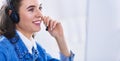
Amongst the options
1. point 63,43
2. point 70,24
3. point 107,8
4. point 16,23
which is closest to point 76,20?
point 70,24

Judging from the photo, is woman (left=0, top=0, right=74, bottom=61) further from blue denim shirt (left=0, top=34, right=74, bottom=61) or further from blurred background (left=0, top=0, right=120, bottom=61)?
blurred background (left=0, top=0, right=120, bottom=61)

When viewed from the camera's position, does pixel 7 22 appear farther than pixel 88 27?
No

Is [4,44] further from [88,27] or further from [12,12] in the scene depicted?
[88,27]

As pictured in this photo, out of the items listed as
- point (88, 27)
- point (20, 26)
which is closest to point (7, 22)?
point (20, 26)

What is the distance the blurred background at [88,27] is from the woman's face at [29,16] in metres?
0.50

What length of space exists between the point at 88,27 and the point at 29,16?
0.66 meters

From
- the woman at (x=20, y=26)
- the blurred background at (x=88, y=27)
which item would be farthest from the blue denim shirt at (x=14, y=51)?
the blurred background at (x=88, y=27)

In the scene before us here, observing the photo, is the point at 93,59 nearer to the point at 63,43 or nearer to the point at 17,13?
the point at 63,43

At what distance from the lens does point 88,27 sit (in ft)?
5.63

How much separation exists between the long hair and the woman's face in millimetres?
26

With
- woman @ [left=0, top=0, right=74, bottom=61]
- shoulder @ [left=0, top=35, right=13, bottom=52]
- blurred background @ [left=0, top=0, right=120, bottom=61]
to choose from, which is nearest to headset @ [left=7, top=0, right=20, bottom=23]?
woman @ [left=0, top=0, right=74, bottom=61]

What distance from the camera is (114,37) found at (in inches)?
67.5

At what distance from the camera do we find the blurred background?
1674 millimetres

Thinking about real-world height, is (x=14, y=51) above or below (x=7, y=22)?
below
